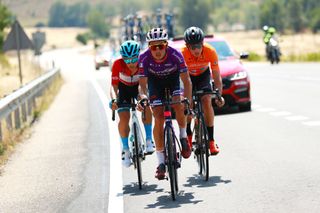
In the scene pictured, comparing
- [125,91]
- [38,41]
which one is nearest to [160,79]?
[125,91]

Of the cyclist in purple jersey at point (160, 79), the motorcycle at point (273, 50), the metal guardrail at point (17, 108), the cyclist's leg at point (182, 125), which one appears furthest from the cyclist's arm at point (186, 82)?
the motorcycle at point (273, 50)

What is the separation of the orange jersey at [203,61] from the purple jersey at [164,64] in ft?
4.74

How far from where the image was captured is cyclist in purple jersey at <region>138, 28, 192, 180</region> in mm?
9320

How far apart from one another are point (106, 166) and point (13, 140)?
4113 mm

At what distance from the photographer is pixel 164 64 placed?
945 centimetres

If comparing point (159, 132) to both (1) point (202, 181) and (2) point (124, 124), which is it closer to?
(1) point (202, 181)

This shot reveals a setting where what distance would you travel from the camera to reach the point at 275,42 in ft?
142

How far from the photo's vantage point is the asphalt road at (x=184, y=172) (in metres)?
8.73

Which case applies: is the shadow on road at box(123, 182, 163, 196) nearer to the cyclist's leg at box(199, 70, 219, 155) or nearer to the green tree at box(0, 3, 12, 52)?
the cyclist's leg at box(199, 70, 219, 155)

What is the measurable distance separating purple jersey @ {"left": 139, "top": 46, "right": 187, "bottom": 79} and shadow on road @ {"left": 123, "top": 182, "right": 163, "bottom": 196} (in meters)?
1.27

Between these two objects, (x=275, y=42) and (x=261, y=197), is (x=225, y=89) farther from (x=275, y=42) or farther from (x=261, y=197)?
(x=275, y=42)

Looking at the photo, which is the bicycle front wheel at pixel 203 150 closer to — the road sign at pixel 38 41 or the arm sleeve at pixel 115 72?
the arm sleeve at pixel 115 72

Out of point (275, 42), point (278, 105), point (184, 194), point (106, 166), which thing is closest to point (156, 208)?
point (184, 194)

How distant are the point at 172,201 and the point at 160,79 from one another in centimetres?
143
